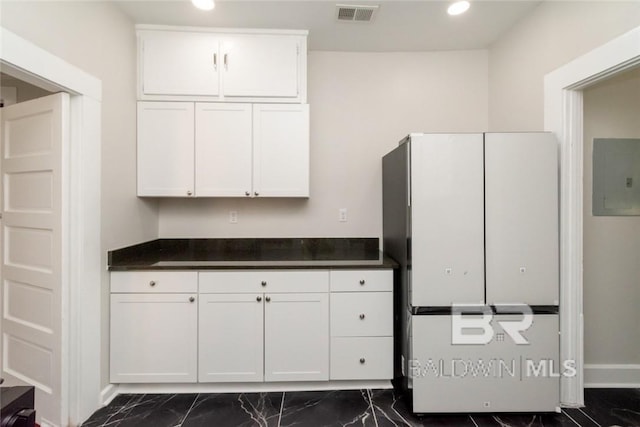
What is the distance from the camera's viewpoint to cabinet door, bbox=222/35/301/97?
7.42 feet

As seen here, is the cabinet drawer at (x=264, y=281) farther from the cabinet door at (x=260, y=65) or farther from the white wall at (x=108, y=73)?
the cabinet door at (x=260, y=65)

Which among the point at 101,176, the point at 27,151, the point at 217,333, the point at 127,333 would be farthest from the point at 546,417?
the point at 27,151

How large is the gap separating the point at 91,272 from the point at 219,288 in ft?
2.47

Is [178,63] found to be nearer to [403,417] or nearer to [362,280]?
[362,280]

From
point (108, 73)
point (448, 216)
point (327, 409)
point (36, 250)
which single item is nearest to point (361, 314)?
point (327, 409)

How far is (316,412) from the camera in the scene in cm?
191

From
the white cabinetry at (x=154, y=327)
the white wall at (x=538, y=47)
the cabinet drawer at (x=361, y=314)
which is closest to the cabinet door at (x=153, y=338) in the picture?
the white cabinetry at (x=154, y=327)

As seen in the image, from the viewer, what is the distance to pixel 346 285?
207cm

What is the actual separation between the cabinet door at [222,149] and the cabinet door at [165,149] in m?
0.07

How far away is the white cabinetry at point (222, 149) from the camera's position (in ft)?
7.41

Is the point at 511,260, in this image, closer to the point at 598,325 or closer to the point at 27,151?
the point at 598,325

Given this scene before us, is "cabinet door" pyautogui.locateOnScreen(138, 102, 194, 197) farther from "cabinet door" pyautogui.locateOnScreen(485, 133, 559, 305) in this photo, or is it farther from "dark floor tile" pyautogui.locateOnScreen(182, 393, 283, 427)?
"cabinet door" pyautogui.locateOnScreen(485, 133, 559, 305)

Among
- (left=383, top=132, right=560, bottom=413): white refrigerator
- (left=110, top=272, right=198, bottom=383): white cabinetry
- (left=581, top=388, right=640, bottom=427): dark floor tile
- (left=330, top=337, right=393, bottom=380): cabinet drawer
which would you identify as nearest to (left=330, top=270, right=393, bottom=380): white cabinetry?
(left=330, top=337, right=393, bottom=380): cabinet drawer

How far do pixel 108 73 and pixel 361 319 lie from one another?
7.57ft
